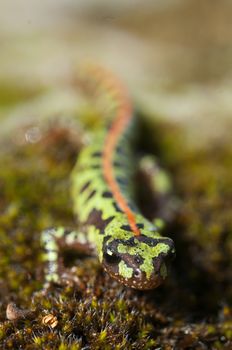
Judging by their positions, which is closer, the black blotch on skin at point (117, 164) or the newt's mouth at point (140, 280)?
the newt's mouth at point (140, 280)

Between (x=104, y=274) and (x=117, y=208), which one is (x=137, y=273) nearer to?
(x=104, y=274)

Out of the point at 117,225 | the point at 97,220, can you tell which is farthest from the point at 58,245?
the point at 117,225

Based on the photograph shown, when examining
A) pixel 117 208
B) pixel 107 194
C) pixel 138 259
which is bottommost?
pixel 107 194

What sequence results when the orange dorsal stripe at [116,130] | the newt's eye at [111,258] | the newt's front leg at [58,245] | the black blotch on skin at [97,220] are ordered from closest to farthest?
the newt's eye at [111,258] → the newt's front leg at [58,245] → the black blotch on skin at [97,220] → the orange dorsal stripe at [116,130]

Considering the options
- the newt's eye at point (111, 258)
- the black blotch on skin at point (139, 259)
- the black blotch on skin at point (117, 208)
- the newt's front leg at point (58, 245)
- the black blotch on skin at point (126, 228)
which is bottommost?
the newt's front leg at point (58, 245)

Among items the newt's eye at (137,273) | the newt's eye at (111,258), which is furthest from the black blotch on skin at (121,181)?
the newt's eye at (137,273)

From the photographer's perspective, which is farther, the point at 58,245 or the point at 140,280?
the point at 58,245

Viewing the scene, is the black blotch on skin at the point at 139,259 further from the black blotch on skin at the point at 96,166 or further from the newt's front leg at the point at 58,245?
the black blotch on skin at the point at 96,166

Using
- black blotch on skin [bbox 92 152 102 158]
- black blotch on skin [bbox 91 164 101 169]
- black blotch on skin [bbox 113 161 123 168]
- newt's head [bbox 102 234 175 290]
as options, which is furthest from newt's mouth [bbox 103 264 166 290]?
black blotch on skin [bbox 92 152 102 158]
